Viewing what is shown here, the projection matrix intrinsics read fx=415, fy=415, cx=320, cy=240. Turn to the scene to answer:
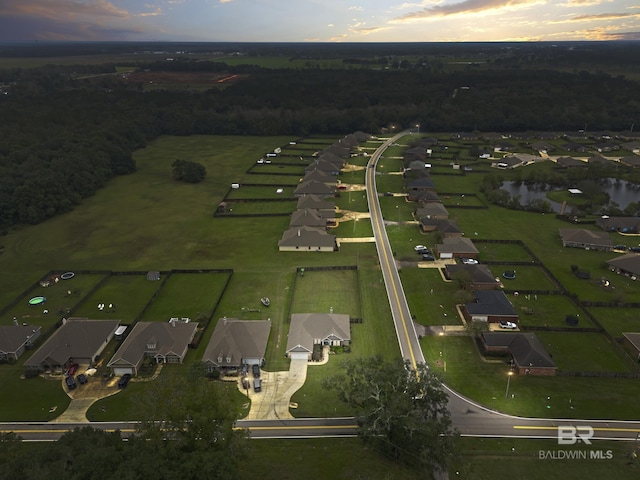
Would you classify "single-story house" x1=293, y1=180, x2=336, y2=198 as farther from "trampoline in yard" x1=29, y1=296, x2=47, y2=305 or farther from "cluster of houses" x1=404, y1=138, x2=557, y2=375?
"trampoline in yard" x1=29, y1=296, x2=47, y2=305

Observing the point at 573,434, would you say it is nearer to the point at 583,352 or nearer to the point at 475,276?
the point at 583,352

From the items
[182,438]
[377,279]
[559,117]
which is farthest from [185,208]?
[559,117]

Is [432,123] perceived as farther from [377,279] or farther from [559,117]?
[377,279]

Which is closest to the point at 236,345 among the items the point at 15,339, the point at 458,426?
the point at 458,426

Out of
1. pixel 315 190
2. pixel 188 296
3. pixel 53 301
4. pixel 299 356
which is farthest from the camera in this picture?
pixel 315 190

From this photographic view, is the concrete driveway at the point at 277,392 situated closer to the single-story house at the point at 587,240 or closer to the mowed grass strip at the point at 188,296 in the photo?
the mowed grass strip at the point at 188,296

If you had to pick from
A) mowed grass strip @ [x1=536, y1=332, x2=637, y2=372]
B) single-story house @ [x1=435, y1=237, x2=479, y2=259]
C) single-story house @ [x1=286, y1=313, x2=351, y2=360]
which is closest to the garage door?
single-story house @ [x1=286, y1=313, x2=351, y2=360]

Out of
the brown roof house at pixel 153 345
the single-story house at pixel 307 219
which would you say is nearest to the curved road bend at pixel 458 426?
the brown roof house at pixel 153 345

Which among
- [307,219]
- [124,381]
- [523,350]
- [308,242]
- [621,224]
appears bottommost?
[621,224]
